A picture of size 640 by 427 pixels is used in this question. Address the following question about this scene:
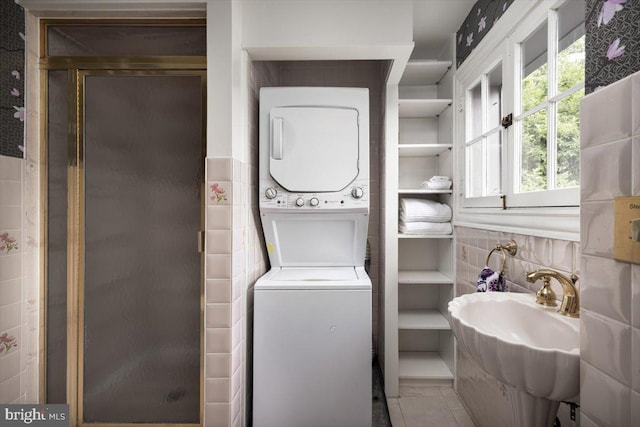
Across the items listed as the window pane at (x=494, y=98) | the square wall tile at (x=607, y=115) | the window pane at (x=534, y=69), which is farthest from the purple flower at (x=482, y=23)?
the square wall tile at (x=607, y=115)

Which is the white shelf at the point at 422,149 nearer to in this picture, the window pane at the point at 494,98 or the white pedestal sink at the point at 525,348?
the window pane at the point at 494,98

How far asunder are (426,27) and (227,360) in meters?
2.51

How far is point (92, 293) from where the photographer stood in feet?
5.71

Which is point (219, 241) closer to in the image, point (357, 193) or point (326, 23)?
point (357, 193)

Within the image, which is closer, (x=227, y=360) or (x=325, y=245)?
(x=227, y=360)

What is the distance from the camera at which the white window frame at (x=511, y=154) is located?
4.23ft

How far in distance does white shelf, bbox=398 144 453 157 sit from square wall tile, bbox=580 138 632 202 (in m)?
1.58

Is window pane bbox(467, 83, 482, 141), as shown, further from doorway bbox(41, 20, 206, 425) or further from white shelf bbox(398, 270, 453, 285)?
doorway bbox(41, 20, 206, 425)

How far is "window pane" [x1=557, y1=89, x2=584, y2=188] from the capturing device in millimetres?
1270

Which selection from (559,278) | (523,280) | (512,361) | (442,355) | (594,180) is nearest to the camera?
(594,180)

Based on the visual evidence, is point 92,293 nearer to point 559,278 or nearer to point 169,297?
point 169,297

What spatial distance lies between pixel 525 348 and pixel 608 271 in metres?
0.28

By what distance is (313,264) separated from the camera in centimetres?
218

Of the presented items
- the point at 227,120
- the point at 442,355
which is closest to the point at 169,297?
the point at 227,120
